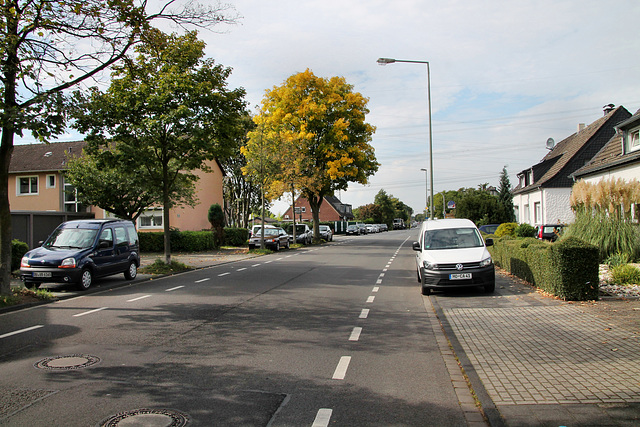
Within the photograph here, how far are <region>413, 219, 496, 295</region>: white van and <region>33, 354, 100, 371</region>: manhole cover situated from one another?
7.53 m

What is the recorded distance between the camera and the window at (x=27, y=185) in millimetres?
41656

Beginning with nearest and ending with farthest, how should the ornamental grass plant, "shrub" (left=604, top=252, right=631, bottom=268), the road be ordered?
the road < "shrub" (left=604, top=252, right=631, bottom=268) < the ornamental grass plant

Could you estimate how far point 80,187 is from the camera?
3006 centimetres

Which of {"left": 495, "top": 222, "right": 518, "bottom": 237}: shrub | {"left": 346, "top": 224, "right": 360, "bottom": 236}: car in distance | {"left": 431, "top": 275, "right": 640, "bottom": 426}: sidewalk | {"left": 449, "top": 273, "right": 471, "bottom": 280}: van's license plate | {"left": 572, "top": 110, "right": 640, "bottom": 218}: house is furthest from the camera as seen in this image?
{"left": 346, "top": 224, "right": 360, "bottom": 236}: car in distance

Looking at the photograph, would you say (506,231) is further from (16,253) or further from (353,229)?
(353,229)

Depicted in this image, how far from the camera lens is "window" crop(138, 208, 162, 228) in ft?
137

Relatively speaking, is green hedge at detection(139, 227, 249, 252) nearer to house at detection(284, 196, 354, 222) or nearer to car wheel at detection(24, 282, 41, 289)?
car wheel at detection(24, 282, 41, 289)

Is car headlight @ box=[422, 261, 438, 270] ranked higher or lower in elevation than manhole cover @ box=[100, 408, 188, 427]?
higher

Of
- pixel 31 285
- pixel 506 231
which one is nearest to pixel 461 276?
pixel 31 285

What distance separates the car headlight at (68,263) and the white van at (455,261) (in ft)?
29.4

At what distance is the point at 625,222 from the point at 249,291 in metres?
11.0

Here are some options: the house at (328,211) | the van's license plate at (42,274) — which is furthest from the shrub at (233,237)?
the house at (328,211)

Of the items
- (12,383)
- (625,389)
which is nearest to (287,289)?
(12,383)

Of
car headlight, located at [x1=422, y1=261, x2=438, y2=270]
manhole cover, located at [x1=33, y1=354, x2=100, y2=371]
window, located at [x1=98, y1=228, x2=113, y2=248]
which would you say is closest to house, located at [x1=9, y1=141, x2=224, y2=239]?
window, located at [x1=98, y1=228, x2=113, y2=248]
